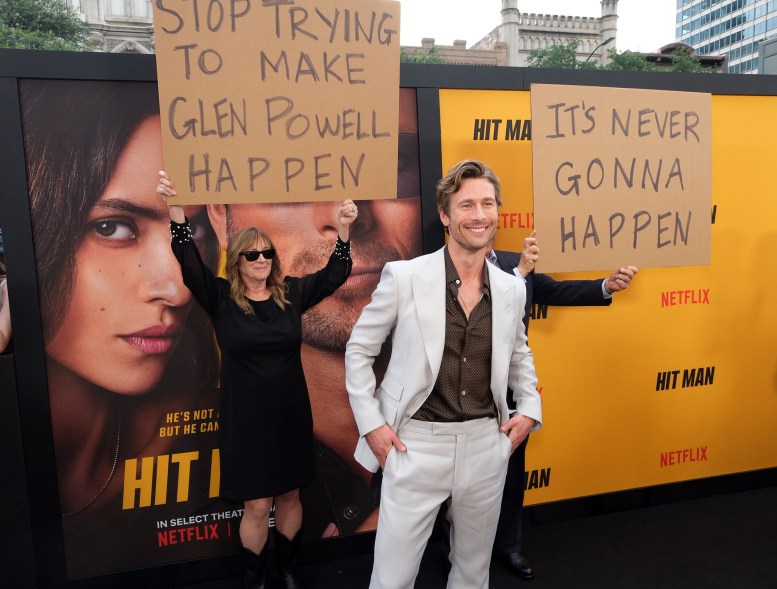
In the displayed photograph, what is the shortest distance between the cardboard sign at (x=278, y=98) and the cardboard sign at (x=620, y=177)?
0.68 metres

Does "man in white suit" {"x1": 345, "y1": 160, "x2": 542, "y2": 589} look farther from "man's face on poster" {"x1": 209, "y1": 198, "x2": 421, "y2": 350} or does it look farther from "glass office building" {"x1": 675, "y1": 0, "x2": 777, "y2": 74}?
"glass office building" {"x1": 675, "y1": 0, "x2": 777, "y2": 74}

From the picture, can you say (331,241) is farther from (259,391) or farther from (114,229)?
(114,229)

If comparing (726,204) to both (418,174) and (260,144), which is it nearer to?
(418,174)

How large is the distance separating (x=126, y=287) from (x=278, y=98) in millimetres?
1093

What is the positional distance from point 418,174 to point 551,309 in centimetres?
Result: 103

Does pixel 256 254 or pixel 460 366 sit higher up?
pixel 256 254

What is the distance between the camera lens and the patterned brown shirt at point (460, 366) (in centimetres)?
168

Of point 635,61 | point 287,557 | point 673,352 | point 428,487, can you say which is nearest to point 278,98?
point 428,487

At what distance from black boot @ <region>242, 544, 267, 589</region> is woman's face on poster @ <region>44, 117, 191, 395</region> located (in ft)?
2.88

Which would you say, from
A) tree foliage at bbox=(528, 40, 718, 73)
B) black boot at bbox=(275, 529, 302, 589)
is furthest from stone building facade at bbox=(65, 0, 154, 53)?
black boot at bbox=(275, 529, 302, 589)

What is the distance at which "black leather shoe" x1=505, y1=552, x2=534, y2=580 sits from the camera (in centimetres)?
247

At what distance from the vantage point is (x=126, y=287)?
7.63ft

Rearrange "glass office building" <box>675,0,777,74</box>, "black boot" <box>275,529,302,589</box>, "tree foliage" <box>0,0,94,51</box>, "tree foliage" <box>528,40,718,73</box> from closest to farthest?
"black boot" <box>275,529,302,589</box> → "tree foliage" <box>0,0,94,51</box> → "tree foliage" <box>528,40,718,73</box> → "glass office building" <box>675,0,777,74</box>

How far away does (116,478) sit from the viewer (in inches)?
94.0
